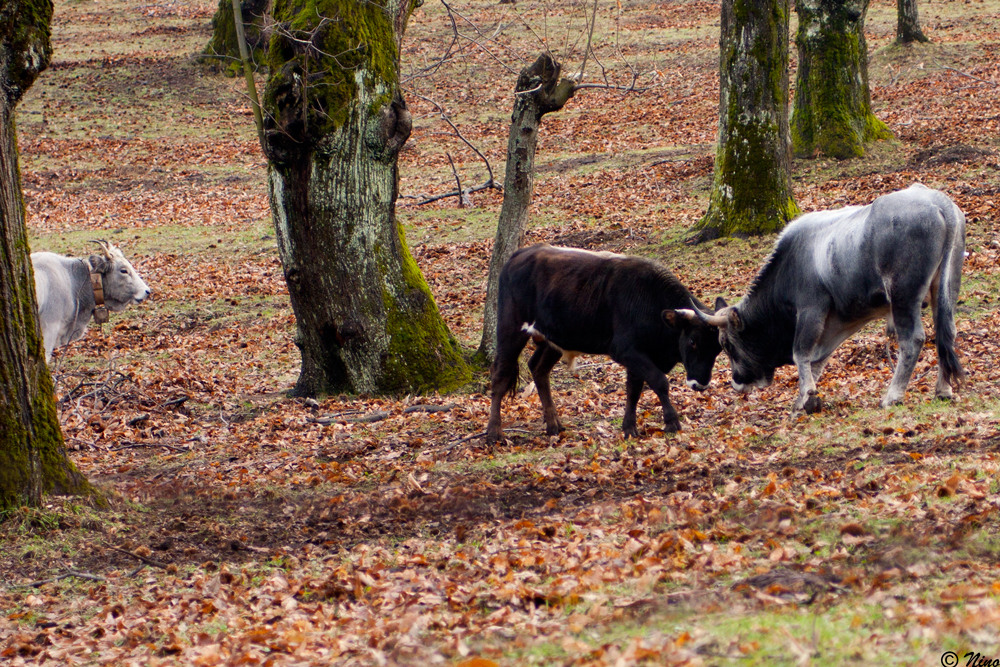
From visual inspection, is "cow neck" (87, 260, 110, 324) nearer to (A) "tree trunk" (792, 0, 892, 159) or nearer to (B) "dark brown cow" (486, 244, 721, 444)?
(B) "dark brown cow" (486, 244, 721, 444)

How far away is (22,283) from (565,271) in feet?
15.8

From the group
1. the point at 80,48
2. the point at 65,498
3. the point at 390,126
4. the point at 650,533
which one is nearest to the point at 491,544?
the point at 650,533

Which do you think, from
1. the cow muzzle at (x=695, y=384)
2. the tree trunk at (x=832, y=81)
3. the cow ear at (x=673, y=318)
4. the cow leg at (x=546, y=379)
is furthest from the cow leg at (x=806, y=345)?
the tree trunk at (x=832, y=81)

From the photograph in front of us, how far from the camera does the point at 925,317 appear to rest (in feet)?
40.0

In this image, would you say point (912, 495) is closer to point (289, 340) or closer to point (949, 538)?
point (949, 538)

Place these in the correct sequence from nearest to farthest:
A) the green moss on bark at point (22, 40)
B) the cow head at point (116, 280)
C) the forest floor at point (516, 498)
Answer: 1. the forest floor at point (516, 498)
2. the green moss on bark at point (22, 40)
3. the cow head at point (116, 280)

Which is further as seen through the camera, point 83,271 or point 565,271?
point 83,271

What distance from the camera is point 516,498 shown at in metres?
8.01

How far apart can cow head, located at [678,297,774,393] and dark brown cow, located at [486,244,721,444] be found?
0.36ft

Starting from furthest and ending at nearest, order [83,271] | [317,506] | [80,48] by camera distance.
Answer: [80,48] → [83,271] → [317,506]

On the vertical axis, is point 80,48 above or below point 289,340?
above

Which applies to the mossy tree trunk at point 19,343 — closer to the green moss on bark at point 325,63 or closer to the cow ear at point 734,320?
the green moss on bark at point 325,63

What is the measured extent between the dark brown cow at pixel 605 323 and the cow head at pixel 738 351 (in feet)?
0.36

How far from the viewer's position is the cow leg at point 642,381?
945cm
